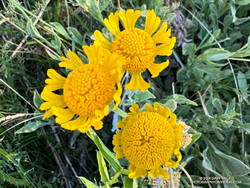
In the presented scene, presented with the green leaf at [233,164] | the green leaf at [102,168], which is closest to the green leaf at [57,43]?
the green leaf at [102,168]

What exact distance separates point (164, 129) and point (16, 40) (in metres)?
0.99

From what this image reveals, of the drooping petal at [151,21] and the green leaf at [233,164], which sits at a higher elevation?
the drooping petal at [151,21]

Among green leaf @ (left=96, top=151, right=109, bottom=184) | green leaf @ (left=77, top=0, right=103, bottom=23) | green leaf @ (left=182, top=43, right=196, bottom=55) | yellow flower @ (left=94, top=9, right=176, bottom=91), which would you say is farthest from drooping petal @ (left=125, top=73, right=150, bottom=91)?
green leaf @ (left=182, top=43, right=196, bottom=55)

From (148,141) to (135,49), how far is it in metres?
0.29

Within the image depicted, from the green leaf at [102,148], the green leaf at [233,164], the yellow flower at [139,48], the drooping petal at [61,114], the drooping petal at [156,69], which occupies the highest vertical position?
the yellow flower at [139,48]

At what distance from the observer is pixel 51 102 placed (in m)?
1.18

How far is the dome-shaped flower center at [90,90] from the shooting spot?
1.06m

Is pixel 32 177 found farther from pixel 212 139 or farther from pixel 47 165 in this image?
pixel 212 139

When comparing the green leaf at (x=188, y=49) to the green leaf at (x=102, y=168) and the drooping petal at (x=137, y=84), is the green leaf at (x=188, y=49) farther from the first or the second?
the green leaf at (x=102, y=168)

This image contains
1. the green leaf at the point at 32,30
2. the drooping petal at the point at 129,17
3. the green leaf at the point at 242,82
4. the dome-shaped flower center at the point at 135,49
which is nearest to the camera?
the dome-shaped flower center at the point at 135,49

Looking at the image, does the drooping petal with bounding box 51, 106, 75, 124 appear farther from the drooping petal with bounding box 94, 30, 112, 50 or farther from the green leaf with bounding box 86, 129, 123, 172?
the drooping petal with bounding box 94, 30, 112, 50

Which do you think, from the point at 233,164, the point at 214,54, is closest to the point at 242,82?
the point at 214,54

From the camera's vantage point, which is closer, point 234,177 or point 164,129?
point 164,129

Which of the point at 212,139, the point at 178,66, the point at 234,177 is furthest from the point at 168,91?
the point at 234,177
